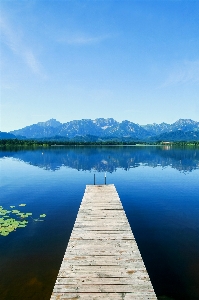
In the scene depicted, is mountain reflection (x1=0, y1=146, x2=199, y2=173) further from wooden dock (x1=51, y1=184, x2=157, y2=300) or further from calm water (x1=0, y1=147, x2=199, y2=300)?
wooden dock (x1=51, y1=184, x2=157, y2=300)

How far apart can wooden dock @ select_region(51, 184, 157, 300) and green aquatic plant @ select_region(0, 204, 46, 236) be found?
283 inches

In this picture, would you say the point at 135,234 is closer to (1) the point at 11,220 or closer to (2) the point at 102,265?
(2) the point at 102,265

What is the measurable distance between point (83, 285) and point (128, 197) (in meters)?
23.9

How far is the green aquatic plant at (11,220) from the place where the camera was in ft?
66.4

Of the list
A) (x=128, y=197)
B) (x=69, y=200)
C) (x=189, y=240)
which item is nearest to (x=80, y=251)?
(x=189, y=240)

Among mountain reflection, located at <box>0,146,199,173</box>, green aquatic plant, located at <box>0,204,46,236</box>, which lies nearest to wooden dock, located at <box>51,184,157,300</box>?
green aquatic plant, located at <box>0,204,46,236</box>

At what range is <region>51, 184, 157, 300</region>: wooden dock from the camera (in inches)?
362

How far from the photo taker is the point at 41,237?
1891 centimetres

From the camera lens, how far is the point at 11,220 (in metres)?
22.3

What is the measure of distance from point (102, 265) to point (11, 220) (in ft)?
47.6

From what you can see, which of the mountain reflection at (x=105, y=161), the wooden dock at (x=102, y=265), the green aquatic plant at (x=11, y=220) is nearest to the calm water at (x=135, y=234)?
the green aquatic plant at (x=11, y=220)

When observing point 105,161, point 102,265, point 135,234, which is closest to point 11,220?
point 135,234

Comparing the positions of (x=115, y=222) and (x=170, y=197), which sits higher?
(x=115, y=222)

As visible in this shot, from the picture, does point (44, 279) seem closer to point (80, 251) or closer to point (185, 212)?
point (80, 251)
